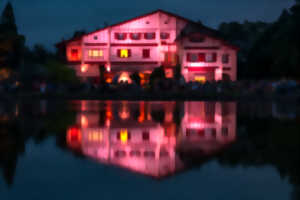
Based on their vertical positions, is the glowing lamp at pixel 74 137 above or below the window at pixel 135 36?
below

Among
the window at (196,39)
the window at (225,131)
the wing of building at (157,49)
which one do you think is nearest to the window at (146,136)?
the window at (225,131)

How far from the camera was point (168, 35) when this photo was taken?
46.2 meters

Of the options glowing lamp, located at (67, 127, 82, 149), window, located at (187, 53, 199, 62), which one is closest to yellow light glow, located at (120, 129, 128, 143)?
glowing lamp, located at (67, 127, 82, 149)

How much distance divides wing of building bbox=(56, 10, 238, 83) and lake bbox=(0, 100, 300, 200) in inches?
1362

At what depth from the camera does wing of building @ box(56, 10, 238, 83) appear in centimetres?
4541

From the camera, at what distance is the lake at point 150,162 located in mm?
5074

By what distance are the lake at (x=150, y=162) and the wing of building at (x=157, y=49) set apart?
34.6 metres

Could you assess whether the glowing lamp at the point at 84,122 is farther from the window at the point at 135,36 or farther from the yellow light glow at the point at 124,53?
the yellow light glow at the point at 124,53

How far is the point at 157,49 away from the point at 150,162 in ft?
132

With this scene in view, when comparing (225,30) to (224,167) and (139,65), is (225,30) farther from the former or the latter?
(224,167)

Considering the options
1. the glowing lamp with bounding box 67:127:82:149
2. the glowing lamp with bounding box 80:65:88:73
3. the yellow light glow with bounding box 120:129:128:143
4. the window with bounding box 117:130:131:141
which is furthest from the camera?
the glowing lamp with bounding box 80:65:88:73

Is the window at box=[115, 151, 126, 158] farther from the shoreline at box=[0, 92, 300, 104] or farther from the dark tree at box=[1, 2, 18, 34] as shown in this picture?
the dark tree at box=[1, 2, 18, 34]

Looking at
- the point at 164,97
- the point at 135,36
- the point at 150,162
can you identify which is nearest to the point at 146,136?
the point at 150,162

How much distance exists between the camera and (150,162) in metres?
6.82
